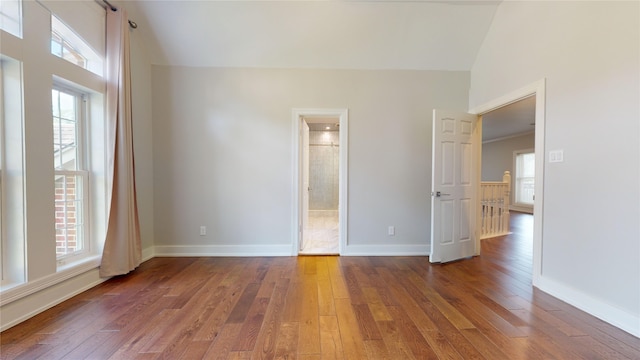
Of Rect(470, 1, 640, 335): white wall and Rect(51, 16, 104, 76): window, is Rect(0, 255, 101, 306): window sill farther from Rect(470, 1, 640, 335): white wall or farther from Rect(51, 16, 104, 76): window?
Rect(470, 1, 640, 335): white wall

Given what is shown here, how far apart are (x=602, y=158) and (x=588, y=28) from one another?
3.56 ft

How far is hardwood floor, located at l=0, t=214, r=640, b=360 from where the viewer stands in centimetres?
153

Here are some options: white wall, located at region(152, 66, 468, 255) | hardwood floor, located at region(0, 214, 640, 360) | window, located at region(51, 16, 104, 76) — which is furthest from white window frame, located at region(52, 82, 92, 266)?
white wall, located at region(152, 66, 468, 255)

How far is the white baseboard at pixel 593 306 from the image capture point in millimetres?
1722

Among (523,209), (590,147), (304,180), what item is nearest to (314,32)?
(304,180)

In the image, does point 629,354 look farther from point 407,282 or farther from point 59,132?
point 59,132

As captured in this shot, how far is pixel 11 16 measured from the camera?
1.81m

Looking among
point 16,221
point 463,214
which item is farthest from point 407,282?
point 16,221

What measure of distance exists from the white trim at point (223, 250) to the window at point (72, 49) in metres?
2.23

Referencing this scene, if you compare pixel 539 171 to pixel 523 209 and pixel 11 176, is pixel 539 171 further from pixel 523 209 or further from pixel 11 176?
pixel 523 209

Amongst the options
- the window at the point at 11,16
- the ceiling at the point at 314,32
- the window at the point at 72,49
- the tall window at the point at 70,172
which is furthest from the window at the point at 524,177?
the window at the point at 11,16

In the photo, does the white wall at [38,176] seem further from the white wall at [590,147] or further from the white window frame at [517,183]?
the white window frame at [517,183]

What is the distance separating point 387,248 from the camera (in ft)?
11.2

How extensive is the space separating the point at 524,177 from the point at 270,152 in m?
8.57
